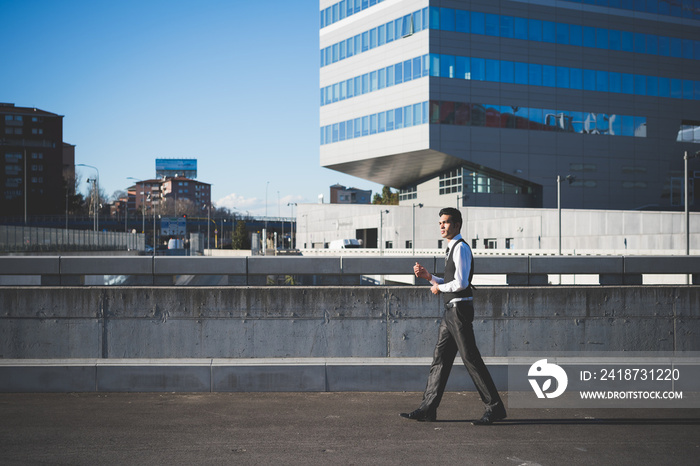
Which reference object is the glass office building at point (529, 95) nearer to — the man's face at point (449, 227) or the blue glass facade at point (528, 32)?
the blue glass facade at point (528, 32)

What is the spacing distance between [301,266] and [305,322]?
814mm

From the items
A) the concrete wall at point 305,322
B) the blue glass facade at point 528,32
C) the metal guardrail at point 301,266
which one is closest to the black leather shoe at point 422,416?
the concrete wall at point 305,322

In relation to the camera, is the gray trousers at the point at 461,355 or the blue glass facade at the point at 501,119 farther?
the blue glass facade at the point at 501,119

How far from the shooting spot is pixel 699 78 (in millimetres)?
59906

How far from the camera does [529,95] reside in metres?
56.5

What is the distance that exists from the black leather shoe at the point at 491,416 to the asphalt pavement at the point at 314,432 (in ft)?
0.22

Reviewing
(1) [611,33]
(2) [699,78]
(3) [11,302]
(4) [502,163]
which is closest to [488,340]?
(3) [11,302]

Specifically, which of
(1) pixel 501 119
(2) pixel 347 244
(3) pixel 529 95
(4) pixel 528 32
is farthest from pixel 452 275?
(2) pixel 347 244

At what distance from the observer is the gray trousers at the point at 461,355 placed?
6219 millimetres

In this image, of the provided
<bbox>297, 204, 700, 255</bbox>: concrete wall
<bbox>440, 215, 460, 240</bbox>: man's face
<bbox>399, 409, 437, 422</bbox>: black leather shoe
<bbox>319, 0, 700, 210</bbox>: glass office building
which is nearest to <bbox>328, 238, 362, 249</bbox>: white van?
<bbox>297, 204, 700, 255</bbox>: concrete wall

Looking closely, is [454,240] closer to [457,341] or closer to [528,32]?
[457,341]

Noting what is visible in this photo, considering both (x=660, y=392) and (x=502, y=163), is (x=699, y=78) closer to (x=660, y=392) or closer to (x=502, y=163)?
(x=502, y=163)

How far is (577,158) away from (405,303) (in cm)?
5418

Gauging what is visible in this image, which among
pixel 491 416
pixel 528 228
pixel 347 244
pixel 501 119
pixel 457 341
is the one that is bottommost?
pixel 491 416
